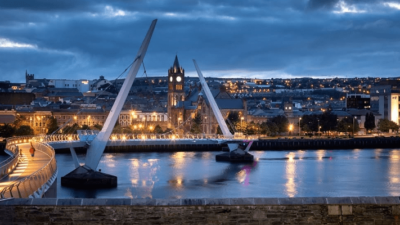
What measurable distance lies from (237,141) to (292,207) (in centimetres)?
3585

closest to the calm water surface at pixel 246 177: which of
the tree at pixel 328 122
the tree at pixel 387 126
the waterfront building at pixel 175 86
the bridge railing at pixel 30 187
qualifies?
the bridge railing at pixel 30 187

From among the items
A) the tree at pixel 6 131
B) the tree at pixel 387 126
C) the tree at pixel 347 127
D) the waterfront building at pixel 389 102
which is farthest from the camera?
the waterfront building at pixel 389 102

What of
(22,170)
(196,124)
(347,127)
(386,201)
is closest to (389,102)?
(347,127)

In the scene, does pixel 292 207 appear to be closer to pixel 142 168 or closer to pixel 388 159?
pixel 142 168

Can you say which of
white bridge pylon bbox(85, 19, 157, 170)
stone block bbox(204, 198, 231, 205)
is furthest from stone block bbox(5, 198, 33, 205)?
white bridge pylon bbox(85, 19, 157, 170)

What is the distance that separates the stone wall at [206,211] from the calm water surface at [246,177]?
16853mm

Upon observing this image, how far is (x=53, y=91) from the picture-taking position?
111438 mm

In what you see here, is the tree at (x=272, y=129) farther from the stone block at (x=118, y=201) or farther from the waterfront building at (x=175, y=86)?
the stone block at (x=118, y=201)

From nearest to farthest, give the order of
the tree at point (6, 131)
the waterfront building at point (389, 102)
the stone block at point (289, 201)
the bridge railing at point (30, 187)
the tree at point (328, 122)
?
the stone block at point (289, 201)
the bridge railing at point (30, 187)
the tree at point (6, 131)
the tree at point (328, 122)
the waterfront building at point (389, 102)

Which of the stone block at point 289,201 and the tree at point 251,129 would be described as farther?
the tree at point 251,129

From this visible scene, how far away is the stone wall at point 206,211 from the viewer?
8516mm

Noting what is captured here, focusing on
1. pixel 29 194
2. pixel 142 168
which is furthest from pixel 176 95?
pixel 29 194

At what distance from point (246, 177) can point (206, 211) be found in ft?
83.8

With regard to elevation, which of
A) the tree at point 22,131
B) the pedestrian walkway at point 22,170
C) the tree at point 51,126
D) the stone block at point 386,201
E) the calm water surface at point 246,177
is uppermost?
the tree at point 51,126
